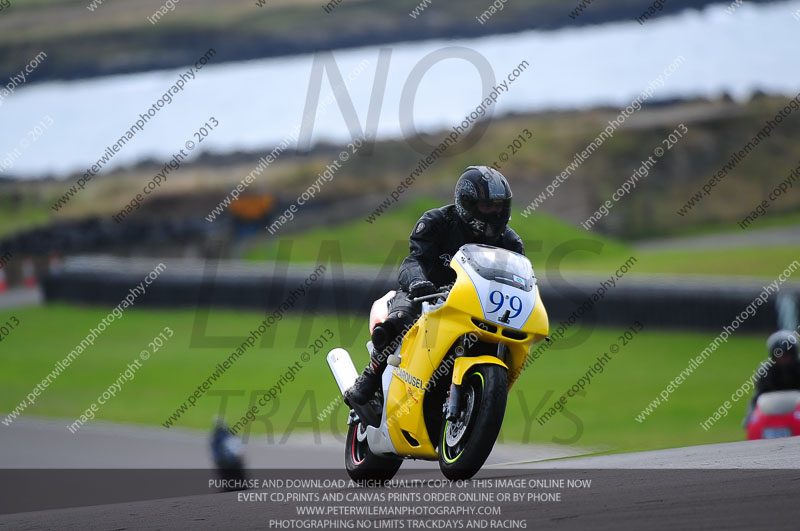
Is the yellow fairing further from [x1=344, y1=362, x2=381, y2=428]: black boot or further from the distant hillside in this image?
the distant hillside

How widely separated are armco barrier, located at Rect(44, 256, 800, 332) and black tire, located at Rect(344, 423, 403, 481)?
10.7 m

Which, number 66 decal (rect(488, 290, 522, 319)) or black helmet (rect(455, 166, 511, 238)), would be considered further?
black helmet (rect(455, 166, 511, 238))

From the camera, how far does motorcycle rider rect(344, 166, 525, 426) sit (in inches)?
248

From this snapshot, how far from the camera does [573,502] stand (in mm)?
5125

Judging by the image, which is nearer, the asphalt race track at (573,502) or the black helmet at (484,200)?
the asphalt race track at (573,502)

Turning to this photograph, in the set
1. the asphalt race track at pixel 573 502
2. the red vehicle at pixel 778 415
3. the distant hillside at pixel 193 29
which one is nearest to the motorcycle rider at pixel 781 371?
the red vehicle at pixel 778 415

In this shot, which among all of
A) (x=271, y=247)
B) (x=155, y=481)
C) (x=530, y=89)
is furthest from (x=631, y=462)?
(x=530, y=89)

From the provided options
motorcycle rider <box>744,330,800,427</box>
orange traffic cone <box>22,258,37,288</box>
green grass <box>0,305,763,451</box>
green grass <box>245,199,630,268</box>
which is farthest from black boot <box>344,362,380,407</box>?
orange traffic cone <box>22,258,37,288</box>

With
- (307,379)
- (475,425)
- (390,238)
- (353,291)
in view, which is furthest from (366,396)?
(390,238)

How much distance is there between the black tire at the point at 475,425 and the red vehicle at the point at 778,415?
12.0 ft

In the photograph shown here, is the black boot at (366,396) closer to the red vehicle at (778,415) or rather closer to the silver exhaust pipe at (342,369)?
the silver exhaust pipe at (342,369)

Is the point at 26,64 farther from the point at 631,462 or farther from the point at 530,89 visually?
the point at 631,462

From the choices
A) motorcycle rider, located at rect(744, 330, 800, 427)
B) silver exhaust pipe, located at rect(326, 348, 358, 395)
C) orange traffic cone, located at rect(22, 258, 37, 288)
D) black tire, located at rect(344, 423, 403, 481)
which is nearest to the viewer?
black tire, located at rect(344, 423, 403, 481)

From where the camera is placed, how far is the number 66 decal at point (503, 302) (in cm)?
589
